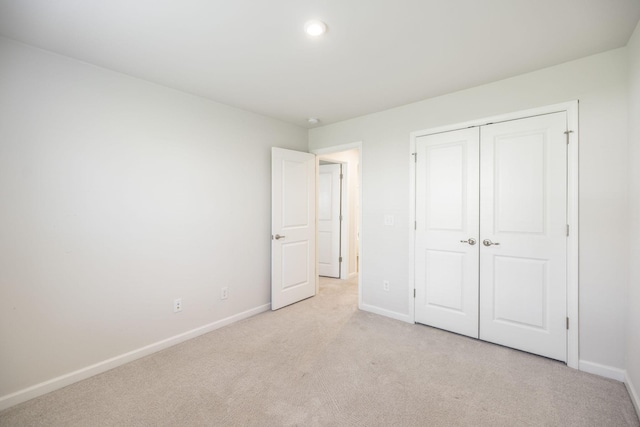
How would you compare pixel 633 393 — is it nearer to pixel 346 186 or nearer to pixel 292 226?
pixel 292 226

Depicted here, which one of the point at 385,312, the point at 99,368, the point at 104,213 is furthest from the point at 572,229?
the point at 99,368

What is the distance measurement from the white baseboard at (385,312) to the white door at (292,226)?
852 mm

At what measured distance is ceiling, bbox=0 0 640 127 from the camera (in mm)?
1615

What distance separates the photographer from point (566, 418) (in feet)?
5.60

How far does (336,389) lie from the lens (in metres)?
1.99

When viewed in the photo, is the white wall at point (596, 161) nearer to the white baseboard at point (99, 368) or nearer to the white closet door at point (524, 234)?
the white closet door at point (524, 234)

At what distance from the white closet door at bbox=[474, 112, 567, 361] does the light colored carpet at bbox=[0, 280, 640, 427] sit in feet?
0.79

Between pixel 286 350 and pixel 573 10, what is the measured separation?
3.11 meters

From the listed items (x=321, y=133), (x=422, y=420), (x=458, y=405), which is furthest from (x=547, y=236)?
(x=321, y=133)

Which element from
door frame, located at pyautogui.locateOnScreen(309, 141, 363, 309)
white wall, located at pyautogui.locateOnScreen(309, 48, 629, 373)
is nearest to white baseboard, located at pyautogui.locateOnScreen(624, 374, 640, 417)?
white wall, located at pyautogui.locateOnScreen(309, 48, 629, 373)

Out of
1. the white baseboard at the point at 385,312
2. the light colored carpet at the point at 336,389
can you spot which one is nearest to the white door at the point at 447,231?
the white baseboard at the point at 385,312

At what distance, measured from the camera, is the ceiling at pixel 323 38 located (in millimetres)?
1615

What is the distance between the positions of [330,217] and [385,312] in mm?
2147

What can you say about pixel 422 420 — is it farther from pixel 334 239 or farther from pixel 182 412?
pixel 334 239
